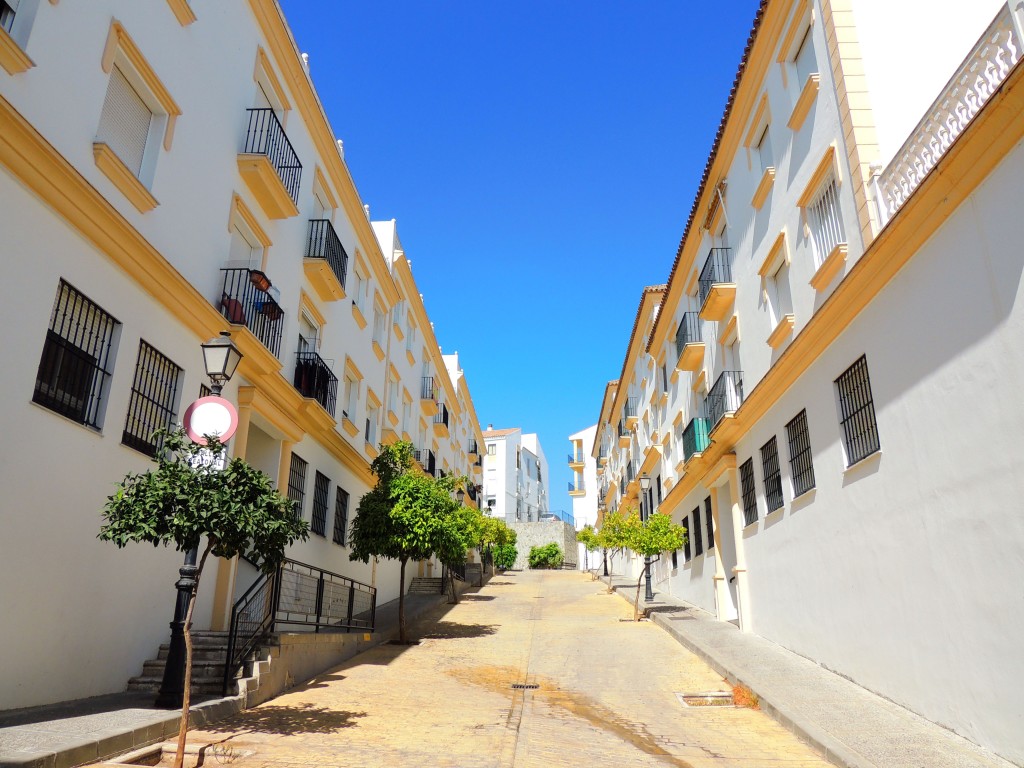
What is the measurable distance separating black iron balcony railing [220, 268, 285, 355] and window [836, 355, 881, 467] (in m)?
9.13

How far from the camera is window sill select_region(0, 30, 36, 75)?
668 cm

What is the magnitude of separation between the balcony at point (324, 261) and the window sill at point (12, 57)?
8635 millimetres

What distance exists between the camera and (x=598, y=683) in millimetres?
10656

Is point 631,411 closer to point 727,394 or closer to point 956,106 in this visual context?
point 727,394

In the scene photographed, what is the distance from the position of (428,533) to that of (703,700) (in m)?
7.25

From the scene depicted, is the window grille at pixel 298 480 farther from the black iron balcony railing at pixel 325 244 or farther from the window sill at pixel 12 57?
the window sill at pixel 12 57

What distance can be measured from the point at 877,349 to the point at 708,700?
4.78 metres

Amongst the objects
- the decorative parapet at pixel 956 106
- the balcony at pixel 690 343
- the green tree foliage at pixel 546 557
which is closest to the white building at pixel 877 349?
the decorative parapet at pixel 956 106

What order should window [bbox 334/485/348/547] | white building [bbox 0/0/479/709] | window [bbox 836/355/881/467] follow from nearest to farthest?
white building [bbox 0/0/479/709] → window [bbox 836/355/881/467] → window [bbox 334/485/348/547]

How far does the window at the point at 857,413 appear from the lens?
8.98m

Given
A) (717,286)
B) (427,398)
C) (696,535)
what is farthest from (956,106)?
(427,398)

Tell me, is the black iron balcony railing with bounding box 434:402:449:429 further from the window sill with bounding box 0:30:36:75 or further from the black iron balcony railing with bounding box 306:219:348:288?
the window sill with bounding box 0:30:36:75

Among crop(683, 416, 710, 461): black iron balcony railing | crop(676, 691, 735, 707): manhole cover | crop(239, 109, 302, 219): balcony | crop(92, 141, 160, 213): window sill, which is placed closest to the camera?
crop(92, 141, 160, 213): window sill

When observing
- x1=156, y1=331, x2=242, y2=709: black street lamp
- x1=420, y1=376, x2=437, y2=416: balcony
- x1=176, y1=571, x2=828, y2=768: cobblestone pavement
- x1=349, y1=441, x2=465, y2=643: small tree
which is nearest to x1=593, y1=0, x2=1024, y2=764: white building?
x1=176, y1=571, x2=828, y2=768: cobblestone pavement
